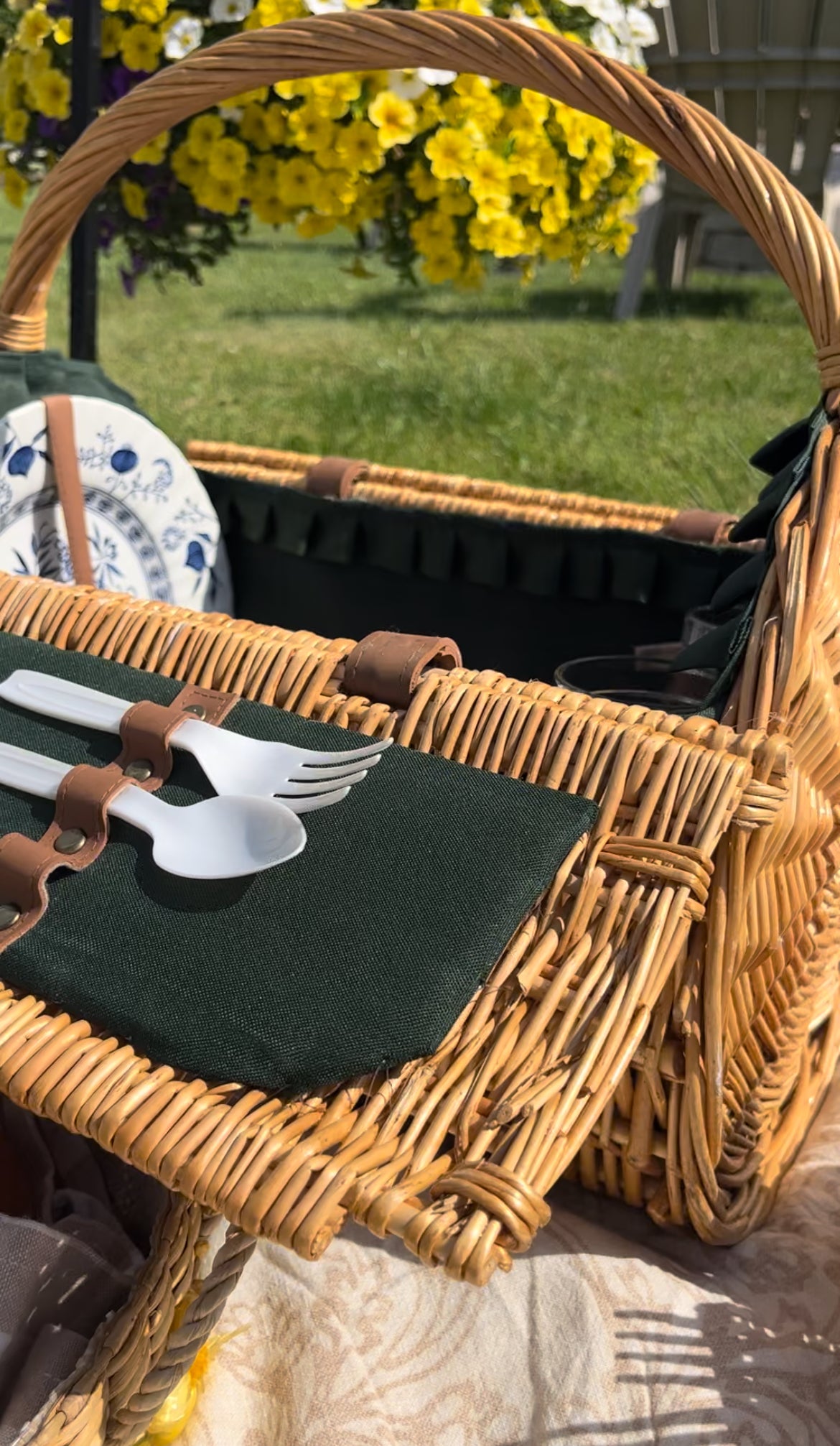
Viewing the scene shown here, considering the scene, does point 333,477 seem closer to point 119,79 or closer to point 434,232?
point 434,232

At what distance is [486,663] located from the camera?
1.19 meters

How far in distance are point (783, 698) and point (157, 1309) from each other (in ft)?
1.32

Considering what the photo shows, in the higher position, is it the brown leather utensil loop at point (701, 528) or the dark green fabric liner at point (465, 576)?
the brown leather utensil loop at point (701, 528)

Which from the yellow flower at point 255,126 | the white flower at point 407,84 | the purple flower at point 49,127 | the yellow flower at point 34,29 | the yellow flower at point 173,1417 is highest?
the yellow flower at point 34,29

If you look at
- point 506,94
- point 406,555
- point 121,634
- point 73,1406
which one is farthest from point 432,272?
point 73,1406

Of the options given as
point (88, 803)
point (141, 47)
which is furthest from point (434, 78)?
point (88, 803)

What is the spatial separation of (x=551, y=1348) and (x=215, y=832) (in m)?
0.36

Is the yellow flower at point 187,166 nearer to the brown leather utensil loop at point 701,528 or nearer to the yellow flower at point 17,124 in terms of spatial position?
the yellow flower at point 17,124

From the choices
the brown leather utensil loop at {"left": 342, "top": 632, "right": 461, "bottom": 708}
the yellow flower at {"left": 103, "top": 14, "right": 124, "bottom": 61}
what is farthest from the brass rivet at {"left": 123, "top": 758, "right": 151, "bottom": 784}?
the yellow flower at {"left": 103, "top": 14, "right": 124, "bottom": 61}

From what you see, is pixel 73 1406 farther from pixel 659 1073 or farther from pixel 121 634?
pixel 121 634

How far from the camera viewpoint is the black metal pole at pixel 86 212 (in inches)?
45.2

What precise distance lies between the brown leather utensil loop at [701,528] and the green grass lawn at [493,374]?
740mm

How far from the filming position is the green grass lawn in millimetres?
2127

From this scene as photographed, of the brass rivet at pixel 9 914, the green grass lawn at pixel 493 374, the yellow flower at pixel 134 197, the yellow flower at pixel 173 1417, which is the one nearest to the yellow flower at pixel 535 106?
the yellow flower at pixel 134 197
